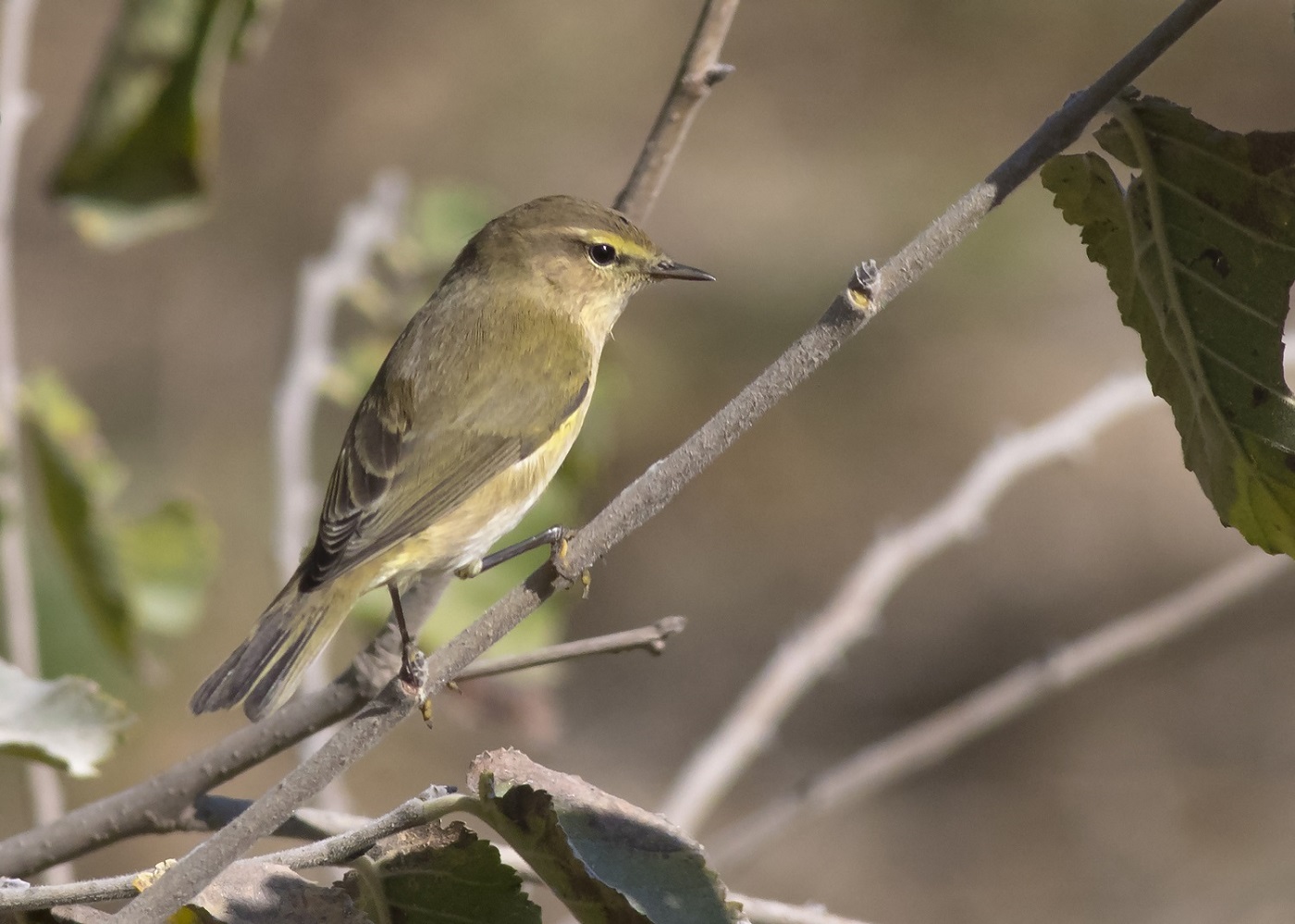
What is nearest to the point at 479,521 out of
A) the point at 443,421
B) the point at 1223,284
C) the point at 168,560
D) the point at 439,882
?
the point at 443,421

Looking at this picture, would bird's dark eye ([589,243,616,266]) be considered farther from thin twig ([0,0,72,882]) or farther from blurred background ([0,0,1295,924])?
blurred background ([0,0,1295,924])

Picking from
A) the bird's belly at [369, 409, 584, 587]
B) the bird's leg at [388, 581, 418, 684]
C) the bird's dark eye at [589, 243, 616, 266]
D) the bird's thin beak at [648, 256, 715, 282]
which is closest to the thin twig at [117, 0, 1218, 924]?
the bird's leg at [388, 581, 418, 684]

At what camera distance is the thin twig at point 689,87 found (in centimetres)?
206

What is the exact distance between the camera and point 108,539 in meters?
2.13

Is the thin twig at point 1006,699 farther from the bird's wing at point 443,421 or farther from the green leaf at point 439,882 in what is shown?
the green leaf at point 439,882

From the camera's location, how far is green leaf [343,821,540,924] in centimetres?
137

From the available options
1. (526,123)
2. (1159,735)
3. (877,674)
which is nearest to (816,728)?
(877,674)

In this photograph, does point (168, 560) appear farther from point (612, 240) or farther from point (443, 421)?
point (612, 240)

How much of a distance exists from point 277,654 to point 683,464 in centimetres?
123

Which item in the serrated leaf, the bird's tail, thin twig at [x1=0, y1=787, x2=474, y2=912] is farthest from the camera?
the bird's tail

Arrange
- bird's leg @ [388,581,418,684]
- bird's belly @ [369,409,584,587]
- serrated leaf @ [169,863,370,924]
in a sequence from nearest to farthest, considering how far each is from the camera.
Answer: serrated leaf @ [169,863,370,924]
bird's leg @ [388,581,418,684]
bird's belly @ [369,409,584,587]

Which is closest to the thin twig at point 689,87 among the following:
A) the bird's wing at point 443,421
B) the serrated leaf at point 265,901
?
the bird's wing at point 443,421

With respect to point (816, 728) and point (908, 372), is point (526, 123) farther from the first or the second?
point (816, 728)

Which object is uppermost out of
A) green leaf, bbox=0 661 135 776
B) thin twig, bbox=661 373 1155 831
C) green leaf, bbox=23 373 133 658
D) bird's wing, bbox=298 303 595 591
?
bird's wing, bbox=298 303 595 591
